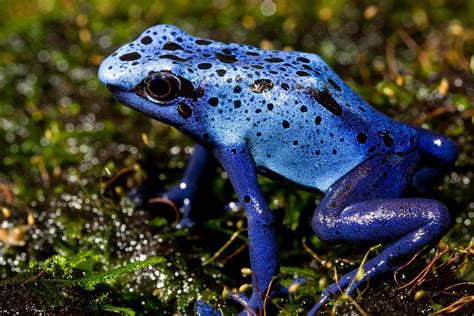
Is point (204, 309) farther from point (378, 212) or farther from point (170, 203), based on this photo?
point (378, 212)

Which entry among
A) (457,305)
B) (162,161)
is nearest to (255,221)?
(457,305)

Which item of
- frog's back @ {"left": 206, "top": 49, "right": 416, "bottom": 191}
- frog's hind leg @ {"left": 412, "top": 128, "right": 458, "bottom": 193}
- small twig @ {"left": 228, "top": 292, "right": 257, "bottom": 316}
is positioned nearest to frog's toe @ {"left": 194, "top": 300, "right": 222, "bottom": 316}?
small twig @ {"left": 228, "top": 292, "right": 257, "bottom": 316}

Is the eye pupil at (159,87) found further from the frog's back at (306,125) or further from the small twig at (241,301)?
the small twig at (241,301)

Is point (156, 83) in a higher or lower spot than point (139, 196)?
higher

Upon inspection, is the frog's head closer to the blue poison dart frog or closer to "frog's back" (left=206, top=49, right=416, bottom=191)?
the blue poison dart frog

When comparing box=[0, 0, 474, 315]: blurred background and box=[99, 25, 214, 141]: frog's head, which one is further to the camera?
box=[0, 0, 474, 315]: blurred background

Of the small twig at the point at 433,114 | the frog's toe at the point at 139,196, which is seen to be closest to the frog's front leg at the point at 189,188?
the frog's toe at the point at 139,196
